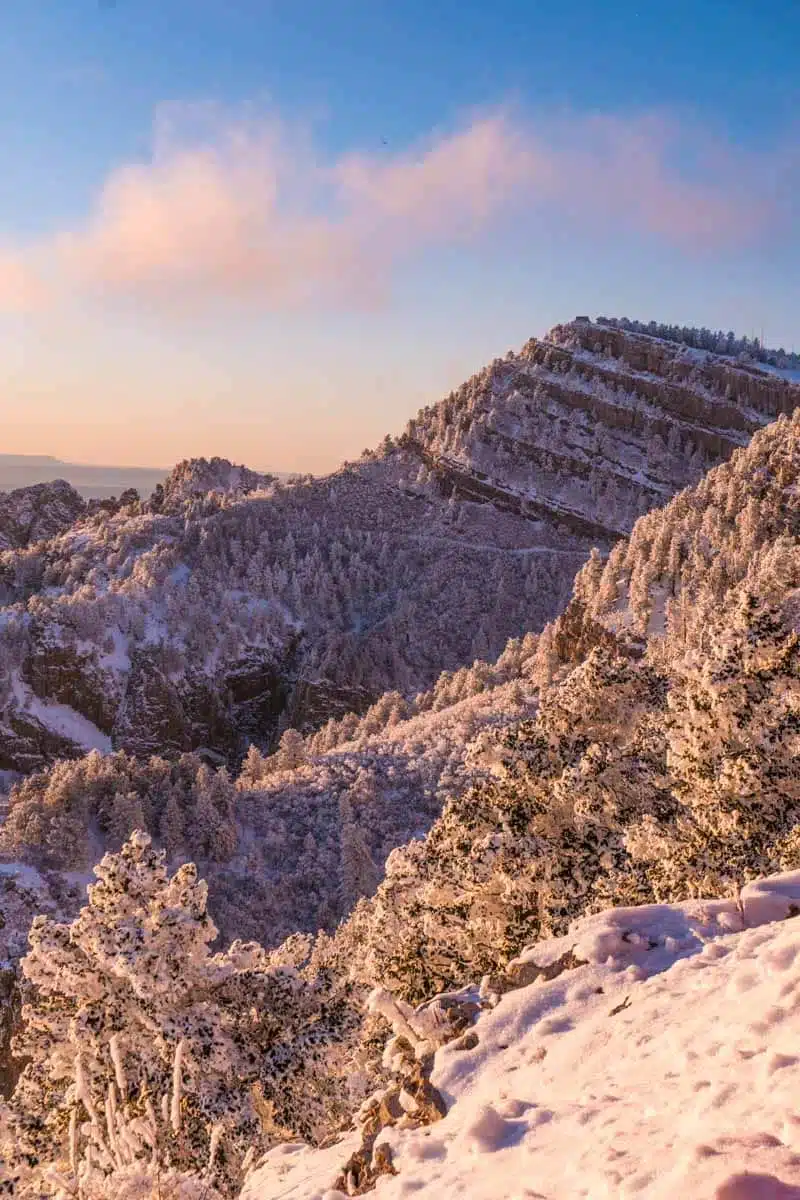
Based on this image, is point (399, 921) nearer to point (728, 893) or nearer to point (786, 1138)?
point (728, 893)

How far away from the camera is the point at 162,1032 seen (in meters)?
13.2

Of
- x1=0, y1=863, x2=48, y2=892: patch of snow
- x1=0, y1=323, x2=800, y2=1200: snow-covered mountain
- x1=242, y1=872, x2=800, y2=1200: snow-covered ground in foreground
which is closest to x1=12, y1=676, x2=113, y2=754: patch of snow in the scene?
x1=0, y1=863, x2=48, y2=892: patch of snow

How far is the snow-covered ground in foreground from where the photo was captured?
22.4 ft

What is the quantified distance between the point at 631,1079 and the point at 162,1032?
811 cm

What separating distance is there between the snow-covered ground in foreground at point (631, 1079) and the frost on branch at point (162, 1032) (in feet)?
6.61

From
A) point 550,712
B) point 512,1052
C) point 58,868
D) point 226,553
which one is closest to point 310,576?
point 226,553

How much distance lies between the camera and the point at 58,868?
63.0 meters

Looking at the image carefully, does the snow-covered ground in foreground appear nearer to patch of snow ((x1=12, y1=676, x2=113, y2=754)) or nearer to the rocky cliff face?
the rocky cliff face

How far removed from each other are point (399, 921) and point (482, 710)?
2509 inches

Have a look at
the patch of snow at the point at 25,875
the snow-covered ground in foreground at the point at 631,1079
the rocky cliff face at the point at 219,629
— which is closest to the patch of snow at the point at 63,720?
the rocky cliff face at the point at 219,629

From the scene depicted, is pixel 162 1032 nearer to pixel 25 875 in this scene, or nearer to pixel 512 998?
pixel 512 998

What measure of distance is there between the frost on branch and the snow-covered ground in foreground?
2015 millimetres

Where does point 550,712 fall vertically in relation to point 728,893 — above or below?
above

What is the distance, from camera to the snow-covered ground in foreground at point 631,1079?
682 centimetres
